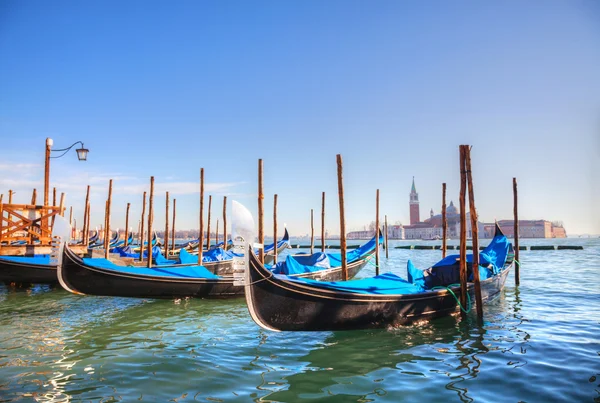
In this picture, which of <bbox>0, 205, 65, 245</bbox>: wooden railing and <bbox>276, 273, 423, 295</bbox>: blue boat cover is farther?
<bbox>0, 205, 65, 245</bbox>: wooden railing

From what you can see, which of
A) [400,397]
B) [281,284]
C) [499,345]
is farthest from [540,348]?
[281,284]

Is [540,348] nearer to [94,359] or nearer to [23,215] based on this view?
[94,359]

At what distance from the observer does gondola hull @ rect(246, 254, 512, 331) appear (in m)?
4.67

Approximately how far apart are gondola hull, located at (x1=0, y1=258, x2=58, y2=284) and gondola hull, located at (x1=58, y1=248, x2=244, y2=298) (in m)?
3.38

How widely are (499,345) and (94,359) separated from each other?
456 centimetres

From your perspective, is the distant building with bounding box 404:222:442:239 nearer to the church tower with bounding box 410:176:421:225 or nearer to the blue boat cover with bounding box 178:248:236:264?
the church tower with bounding box 410:176:421:225

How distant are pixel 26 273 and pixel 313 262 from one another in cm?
688

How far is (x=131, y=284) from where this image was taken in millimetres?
→ 7578

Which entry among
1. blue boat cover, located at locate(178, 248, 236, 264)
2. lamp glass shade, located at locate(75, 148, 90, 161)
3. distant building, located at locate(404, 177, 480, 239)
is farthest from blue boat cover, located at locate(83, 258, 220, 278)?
distant building, located at locate(404, 177, 480, 239)

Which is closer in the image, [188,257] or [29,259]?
[29,259]

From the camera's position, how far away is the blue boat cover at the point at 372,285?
5.15m

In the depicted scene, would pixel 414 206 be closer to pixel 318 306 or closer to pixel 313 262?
pixel 313 262

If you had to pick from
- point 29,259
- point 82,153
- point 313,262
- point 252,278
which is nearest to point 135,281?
point 82,153


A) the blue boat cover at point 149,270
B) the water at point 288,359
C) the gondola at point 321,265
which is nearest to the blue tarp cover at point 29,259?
the blue boat cover at point 149,270
